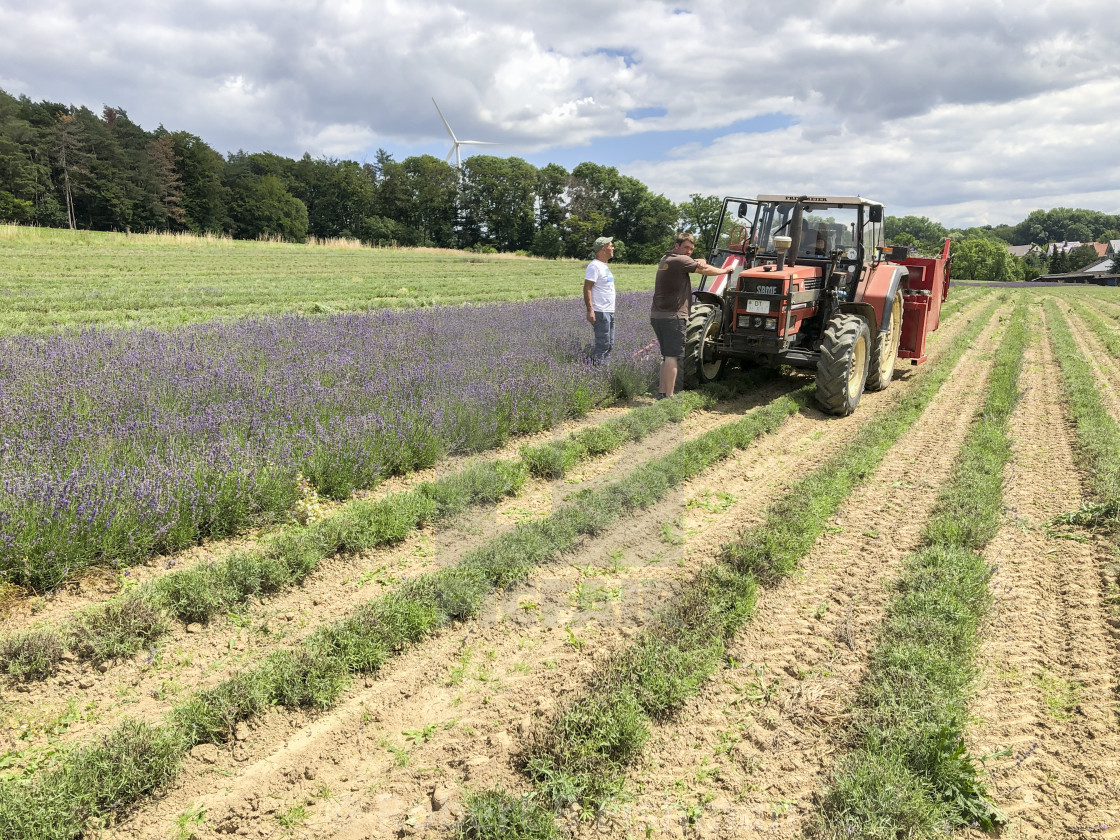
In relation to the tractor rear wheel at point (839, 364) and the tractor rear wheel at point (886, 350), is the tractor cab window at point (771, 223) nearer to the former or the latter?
the tractor rear wheel at point (839, 364)

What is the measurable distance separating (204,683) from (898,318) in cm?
1068

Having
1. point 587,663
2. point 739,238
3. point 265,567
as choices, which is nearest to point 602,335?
point 739,238

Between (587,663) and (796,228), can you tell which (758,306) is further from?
(587,663)

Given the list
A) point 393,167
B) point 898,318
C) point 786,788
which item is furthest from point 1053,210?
point 786,788

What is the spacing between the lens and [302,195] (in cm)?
7562

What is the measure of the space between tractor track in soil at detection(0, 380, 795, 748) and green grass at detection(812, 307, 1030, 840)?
2.61 m

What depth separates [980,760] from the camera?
279 centimetres

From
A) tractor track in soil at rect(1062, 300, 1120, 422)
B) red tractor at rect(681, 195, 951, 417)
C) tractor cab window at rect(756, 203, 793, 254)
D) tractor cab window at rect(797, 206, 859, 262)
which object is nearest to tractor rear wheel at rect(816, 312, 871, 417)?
red tractor at rect(681, 195, 951, 417)

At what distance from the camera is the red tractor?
8234 millimetres

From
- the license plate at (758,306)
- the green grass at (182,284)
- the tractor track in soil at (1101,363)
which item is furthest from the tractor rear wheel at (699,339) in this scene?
the green grass at (182,284)

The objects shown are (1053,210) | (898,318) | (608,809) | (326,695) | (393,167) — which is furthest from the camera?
(1053,210)

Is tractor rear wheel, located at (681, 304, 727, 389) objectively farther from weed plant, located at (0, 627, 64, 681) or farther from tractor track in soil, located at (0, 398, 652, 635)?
weed plant, located at (0, 627, 64, 681)

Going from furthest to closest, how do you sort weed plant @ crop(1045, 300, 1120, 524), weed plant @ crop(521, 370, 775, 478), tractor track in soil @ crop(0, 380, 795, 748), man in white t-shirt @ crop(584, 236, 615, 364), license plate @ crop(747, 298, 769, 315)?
1. man in white t-shirt @ crop(584, 236, 615, 364)
2. license plate @ crop(747, 298, 769, 315)
3. weed plant @ crop(521, 370, 775, 478)
4. weed plant @ crop(1045, 300, 1120, 524)
5. tractor track in soil @ crop(0, 380, 795, 748)

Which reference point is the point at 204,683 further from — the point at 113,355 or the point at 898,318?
the point at 898,318
